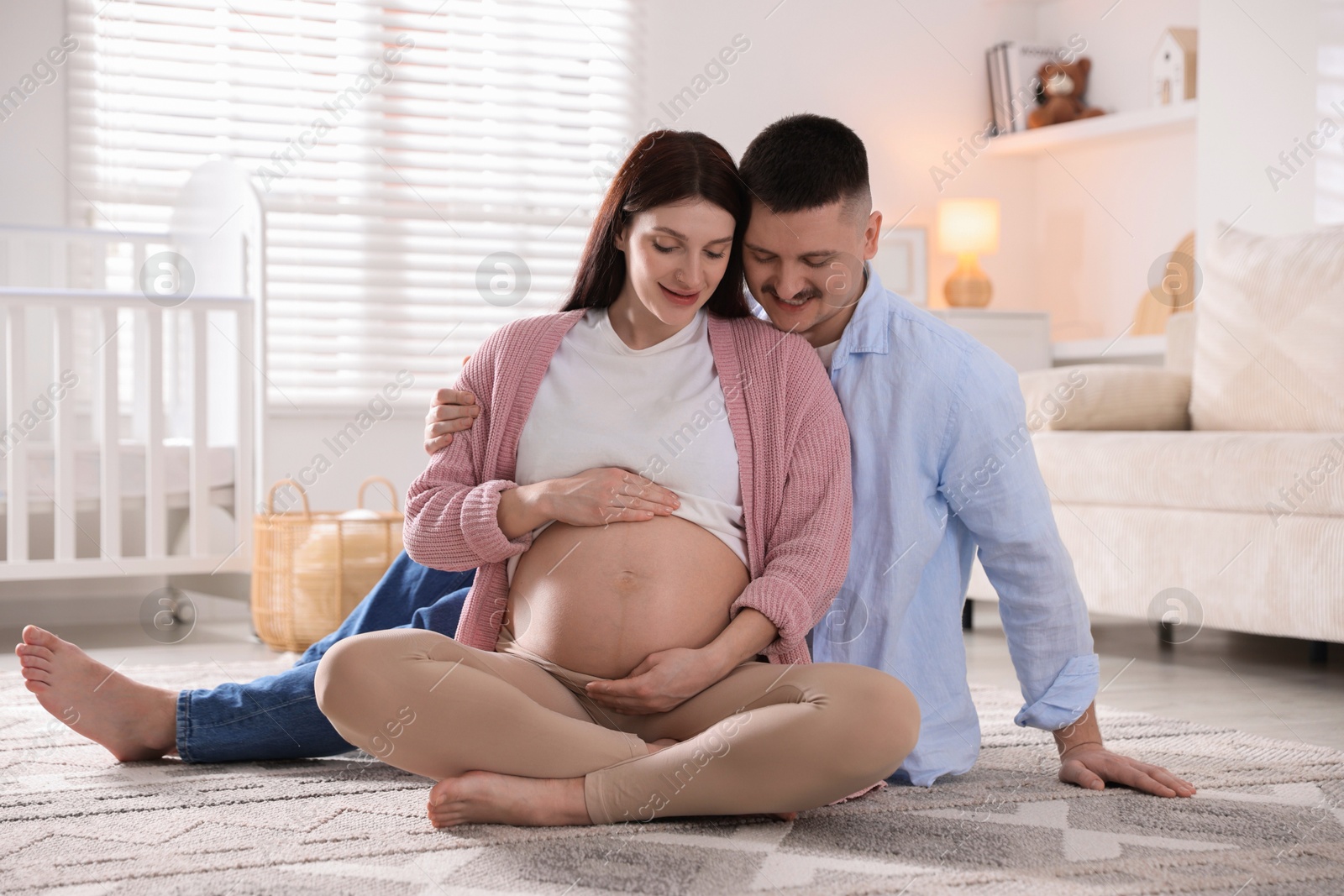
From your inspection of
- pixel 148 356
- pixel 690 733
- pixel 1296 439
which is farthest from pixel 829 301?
pixel 148 356

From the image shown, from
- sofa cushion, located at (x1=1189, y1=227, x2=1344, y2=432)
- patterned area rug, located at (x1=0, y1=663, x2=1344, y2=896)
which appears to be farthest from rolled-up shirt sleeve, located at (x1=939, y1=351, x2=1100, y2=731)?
sofa cushion, located at (x1=1189, y1=227, x2=1344, y2=432)

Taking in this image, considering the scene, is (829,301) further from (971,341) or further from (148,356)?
(148,356)

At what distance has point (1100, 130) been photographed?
382 centimetres

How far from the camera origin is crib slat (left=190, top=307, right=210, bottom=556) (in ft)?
8.29

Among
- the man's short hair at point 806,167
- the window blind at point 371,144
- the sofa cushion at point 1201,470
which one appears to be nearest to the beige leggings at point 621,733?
the man's short hair at point 806,167

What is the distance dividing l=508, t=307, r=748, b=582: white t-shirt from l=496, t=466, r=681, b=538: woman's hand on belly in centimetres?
3

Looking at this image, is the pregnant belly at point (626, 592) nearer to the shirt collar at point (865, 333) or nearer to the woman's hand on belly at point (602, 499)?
the woman's hand on belly at point (602, 499)

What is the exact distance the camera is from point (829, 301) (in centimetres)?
132

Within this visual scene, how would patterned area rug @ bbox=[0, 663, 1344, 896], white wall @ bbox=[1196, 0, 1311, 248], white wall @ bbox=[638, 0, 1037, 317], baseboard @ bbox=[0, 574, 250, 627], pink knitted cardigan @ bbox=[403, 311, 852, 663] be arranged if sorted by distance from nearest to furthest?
patterned area rug @ bbox=[0, 663, 1344, 896]
pink knitted cardigan @ bbox=[403, 311, 852, 663]
baseboard @ bbox=[0, 574, 250, 627]
white wall @ bbox=[1196, 0, 1311, 248]
white wall @ bbox=[638, 0, 1037, 317]

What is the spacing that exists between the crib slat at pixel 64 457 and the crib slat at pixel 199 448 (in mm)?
225

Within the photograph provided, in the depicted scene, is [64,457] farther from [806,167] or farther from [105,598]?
[806,167]

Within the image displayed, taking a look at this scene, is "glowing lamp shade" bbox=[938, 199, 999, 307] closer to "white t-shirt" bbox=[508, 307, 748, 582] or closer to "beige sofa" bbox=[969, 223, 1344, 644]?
"beige sofa" bbox=[969, 223, 1344, 644]

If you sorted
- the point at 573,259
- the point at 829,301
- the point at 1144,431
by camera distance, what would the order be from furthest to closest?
the point at 573,259 < the point at 1144,431 < the point at 829,301

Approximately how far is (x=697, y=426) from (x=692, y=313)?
4.5 inches
